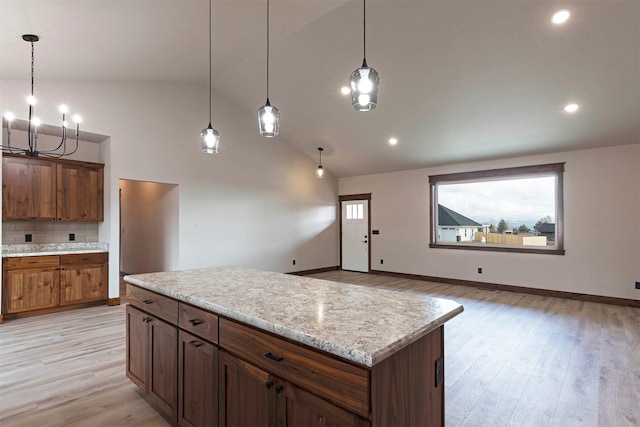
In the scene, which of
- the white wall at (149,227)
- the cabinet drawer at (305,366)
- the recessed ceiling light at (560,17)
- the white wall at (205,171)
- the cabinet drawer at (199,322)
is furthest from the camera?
the white wall at (149,227)

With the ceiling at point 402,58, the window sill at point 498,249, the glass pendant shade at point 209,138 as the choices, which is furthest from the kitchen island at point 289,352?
the window sill at point 498,249

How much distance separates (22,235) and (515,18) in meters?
7.02

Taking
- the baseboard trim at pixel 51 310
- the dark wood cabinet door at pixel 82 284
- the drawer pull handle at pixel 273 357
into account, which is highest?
the drawer pull handle at pixel 273 357

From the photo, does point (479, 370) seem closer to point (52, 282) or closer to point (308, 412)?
point (308, 412)

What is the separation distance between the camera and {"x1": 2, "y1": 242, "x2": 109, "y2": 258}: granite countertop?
4504 millimetres

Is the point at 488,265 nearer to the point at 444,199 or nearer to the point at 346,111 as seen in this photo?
the point at 444,199

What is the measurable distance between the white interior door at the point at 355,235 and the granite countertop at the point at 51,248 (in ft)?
18.6

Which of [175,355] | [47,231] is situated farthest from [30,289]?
[175,355]

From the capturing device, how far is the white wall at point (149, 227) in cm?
598

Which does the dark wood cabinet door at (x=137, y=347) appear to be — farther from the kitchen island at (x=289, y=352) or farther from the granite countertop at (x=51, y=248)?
the granite countertop at (x=51, y=248)

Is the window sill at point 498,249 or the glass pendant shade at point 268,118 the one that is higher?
the glass pendant shade at point 268,118

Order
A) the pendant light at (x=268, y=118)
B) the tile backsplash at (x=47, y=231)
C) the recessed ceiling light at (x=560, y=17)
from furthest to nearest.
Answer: the tile backsplash at (x=47, y=231) < the recessed ceiling light at (x=560, y=17) < the pendant light at (x=268, y=118)

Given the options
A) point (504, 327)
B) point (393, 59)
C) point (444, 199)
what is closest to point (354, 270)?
point (444, 199)

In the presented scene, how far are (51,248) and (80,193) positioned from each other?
3.02ft
